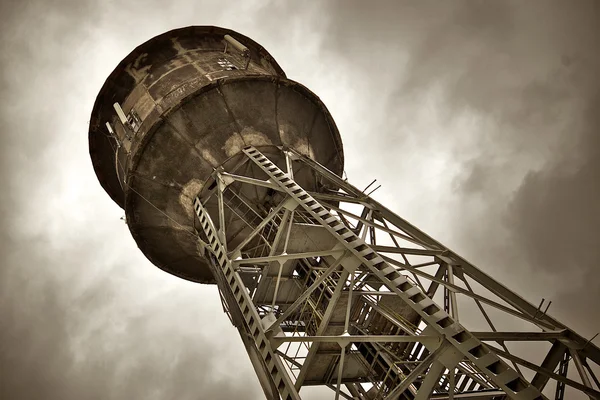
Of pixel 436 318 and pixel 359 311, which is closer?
pixel 436 318

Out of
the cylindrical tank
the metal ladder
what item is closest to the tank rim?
the cylindrical tank

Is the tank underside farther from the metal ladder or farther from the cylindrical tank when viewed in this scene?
the metal ladder

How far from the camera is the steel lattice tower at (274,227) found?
6.12 meters

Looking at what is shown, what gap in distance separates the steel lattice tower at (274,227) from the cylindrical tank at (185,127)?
0.10 feet

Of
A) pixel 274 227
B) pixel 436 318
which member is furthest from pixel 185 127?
pixel 436 318

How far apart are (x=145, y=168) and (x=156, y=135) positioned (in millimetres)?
762

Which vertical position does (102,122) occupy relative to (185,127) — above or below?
above

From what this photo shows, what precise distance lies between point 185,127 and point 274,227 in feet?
9.43

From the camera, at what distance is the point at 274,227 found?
388 inches

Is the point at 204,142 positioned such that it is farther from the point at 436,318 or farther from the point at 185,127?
the point at 436,318

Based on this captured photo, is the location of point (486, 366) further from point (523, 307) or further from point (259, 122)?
point (259, 122)

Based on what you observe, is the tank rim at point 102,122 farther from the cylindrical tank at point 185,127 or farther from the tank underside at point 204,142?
the tank underside at point 204,142

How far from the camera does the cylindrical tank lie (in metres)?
9.19

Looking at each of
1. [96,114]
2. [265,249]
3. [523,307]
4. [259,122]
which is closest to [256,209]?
[265,249]
